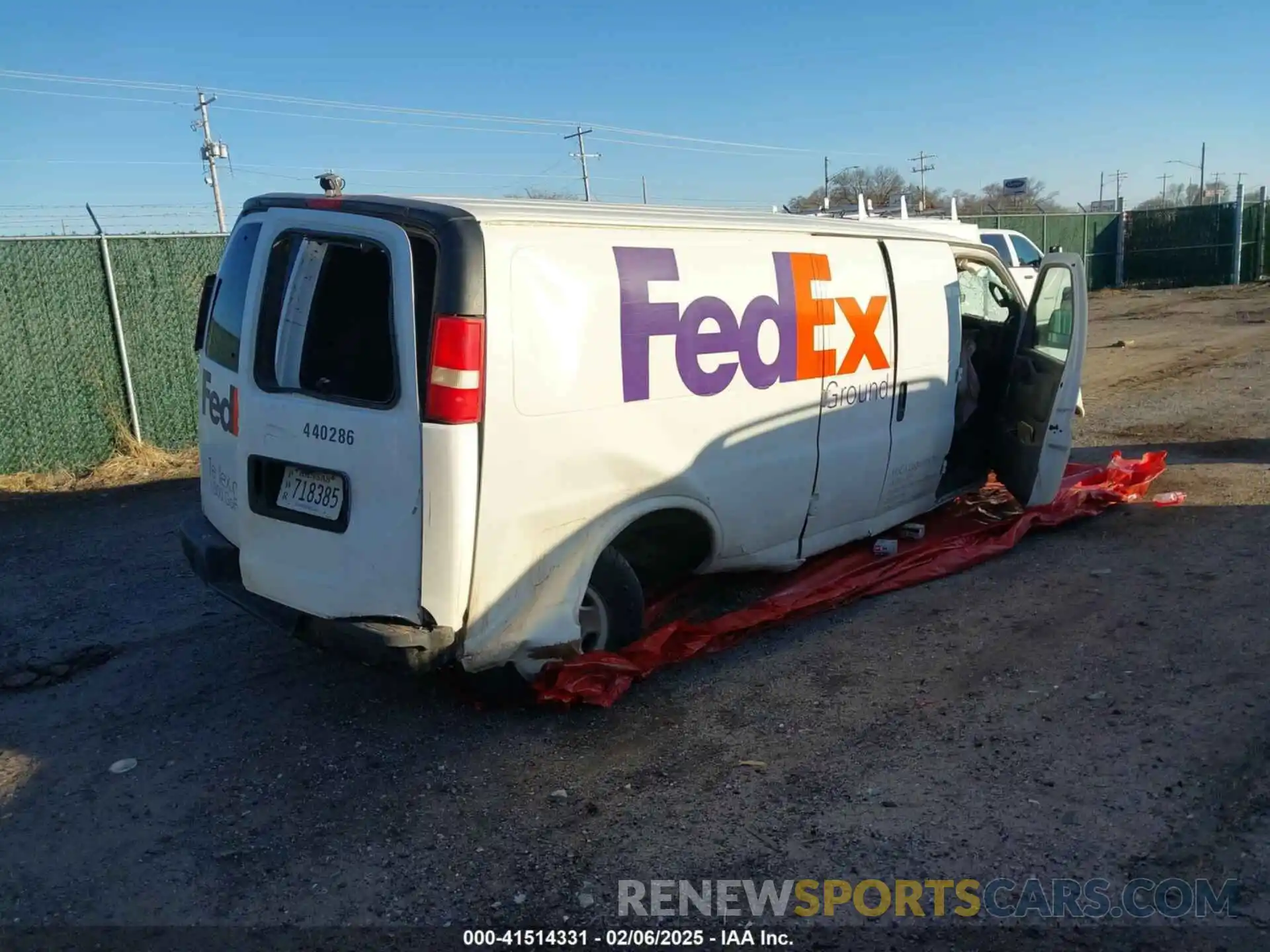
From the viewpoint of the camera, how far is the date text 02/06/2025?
9.46 feet

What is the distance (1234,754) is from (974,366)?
375 cm

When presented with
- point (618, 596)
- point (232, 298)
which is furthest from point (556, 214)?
point (618, 596)

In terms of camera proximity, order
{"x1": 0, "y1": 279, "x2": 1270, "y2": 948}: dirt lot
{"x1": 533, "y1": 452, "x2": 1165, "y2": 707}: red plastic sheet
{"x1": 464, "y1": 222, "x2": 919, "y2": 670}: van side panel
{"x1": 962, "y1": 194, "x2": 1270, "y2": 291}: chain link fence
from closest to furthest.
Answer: {"x1": 0, "y1": 279, "x2": 1270, "y2": 948}: dirt lot
{"x1": 464, "y1": 222, "x2": 919, "y2": 670}: van side panel
{"x1": 533, "y1": 452, "x2": 1165, "y2": 707}: red plastic sheet
{"x1": 962, "y1": 194, "x2": 1270, "y2": 291}: chain link fence

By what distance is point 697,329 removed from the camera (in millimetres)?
4473

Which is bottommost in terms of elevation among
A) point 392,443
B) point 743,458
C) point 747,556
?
point 747,556

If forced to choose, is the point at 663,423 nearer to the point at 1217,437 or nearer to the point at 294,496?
the point at 294,496

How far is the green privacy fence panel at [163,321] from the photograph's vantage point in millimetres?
10164

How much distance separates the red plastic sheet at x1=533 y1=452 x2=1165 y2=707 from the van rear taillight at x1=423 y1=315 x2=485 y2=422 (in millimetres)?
1282

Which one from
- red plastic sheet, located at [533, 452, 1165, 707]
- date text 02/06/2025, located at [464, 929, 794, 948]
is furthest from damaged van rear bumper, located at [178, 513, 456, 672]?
date text 02/06/2025, located at [464, 929, 794, 948]

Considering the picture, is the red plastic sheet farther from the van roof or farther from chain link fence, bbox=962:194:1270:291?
chain link fence, bbox=962:194:1270:291

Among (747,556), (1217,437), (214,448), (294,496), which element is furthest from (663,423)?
(1217,437)

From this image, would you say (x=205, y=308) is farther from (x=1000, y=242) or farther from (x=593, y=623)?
(x=1000, y=242)

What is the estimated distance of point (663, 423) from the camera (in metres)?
4.41

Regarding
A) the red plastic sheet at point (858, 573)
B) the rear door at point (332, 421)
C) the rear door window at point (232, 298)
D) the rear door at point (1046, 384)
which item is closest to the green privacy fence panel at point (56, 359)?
the rear door window at point (232, 298)
